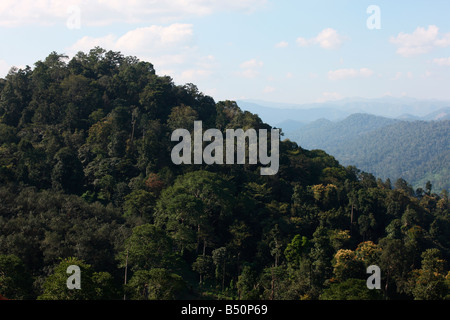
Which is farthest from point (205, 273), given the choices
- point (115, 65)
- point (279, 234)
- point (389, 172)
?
point (389, 172)

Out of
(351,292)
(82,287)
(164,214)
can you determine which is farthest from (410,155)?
(82,287)

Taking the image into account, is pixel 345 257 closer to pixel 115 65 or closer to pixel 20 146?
pixel 20 146

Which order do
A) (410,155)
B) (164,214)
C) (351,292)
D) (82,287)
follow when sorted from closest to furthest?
(82,287) < (351,292) < (164,214) < (410,155)

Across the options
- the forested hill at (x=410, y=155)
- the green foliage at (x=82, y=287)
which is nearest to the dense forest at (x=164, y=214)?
the green foliage at (x=82, y=287)

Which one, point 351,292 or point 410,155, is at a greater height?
point 410,155

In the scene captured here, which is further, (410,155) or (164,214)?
(410,155)

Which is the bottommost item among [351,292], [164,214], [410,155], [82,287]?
[351,292]

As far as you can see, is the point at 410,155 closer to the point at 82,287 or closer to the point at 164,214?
the point at 164,214

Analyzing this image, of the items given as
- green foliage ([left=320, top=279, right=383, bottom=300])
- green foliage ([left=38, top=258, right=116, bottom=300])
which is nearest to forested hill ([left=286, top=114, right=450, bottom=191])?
green foliage ([left=320, top=279, right=383, bottom=300])

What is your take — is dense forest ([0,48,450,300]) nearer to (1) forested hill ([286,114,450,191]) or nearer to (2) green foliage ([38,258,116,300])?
(2) green foliage ([38,258,116,300])

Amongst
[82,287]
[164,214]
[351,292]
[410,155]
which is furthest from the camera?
[410,155]
